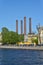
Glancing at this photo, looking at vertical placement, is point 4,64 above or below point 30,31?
below

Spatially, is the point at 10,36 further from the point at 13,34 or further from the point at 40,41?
the point at 40,41

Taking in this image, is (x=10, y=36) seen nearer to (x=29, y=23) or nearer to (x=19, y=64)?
(x=29, y=23)

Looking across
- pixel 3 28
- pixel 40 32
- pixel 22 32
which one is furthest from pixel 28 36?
pixel 40 32

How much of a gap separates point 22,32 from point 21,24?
4831 millimetres

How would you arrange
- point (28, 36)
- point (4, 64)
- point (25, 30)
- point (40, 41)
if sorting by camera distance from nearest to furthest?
point (4, 64)
point (40, 41)
point (25, 30)
point (28, 36)

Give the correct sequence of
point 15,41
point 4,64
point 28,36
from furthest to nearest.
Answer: point 28,36, point 15,41, point 4,64

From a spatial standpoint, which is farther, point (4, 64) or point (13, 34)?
point (13, 34)

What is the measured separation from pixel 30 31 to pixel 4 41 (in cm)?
3256

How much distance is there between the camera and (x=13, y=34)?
14500 centimetres

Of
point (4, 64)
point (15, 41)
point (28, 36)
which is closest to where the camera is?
point (4, 64)

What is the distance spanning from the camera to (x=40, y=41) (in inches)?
4909

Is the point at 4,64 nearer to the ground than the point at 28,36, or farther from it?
nearer to the ground

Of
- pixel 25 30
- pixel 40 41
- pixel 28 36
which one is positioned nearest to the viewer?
pixel 40 41

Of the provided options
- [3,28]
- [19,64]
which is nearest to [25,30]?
[3,28]
